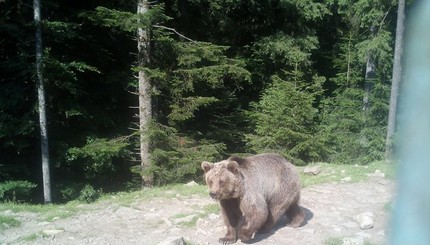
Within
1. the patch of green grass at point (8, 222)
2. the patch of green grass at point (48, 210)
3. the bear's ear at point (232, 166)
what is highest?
the bear's ear at point (232, 166)

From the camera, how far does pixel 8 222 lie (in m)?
6.59

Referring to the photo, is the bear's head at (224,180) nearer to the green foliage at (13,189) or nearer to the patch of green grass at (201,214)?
the patch of green grass at (201,214)

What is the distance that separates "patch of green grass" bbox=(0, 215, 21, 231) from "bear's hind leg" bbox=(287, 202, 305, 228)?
4479 millimetres

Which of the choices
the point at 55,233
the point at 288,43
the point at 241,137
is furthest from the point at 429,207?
the point at 288,43

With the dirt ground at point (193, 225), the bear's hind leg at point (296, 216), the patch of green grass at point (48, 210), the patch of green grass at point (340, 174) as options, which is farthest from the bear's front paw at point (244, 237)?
the patch of green grass at point (48, 210)

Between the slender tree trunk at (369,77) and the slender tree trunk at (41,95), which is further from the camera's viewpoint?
the slender tree trunk at (369,77)

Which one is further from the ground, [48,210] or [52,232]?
[52,232]

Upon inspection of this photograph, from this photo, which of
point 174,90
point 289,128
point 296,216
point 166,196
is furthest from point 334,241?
point 289,128

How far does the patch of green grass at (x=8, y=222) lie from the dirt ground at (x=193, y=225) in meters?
0.12

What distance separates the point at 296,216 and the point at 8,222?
186 inches

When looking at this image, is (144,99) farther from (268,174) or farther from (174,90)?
(268,174)

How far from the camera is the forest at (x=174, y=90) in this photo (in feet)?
34.6

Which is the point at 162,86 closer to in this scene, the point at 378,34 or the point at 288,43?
the point at 288,43

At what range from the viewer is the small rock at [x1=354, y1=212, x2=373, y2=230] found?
19.2ft
